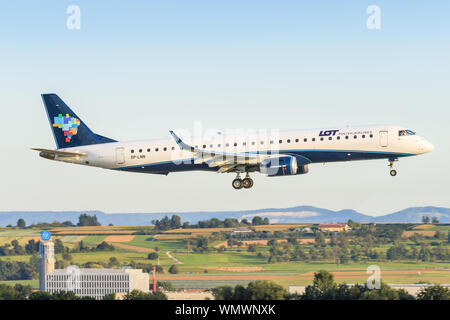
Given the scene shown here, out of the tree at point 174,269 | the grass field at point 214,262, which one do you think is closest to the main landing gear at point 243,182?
the grass field at point 214,262

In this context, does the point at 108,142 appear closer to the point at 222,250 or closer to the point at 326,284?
the point at 326,284

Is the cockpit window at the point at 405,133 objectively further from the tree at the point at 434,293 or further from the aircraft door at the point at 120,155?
the tree at the point at 434,293

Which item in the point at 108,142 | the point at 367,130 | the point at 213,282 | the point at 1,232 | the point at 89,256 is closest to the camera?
the point at 367,130

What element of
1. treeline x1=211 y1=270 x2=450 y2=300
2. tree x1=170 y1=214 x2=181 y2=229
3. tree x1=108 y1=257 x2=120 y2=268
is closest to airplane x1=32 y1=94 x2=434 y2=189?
treeline x1=211 y1=270 x2=450 y2=300

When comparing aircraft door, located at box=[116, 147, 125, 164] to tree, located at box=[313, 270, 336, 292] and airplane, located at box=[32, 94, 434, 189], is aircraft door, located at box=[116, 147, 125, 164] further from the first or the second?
tree, located at box=[313, 270, 336, 292]

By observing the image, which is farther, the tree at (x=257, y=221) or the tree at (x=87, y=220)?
the tree at (x=257, y=221)

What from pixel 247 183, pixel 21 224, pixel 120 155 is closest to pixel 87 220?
pixel 21 224

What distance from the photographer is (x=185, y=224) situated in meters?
140

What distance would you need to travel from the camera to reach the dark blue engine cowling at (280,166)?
69125 mm

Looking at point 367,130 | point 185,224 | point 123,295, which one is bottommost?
point 123,295
